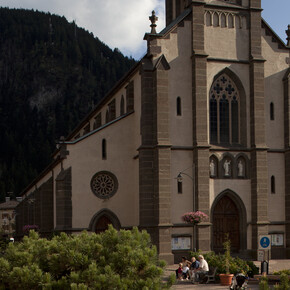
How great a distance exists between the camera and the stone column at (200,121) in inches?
1478

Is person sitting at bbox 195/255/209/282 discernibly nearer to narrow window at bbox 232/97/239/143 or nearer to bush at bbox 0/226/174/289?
narrow window at bbox 232/97/239/143

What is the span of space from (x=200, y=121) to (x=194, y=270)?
506 inches

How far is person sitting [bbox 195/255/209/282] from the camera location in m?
27.5

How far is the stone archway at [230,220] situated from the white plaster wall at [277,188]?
7.32 ft

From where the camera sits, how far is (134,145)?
133 feet

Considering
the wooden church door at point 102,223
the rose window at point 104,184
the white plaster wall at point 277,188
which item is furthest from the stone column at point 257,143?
the wooden church door at point 102,223

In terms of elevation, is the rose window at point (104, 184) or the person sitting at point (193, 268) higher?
the rose window at point (104, 184)

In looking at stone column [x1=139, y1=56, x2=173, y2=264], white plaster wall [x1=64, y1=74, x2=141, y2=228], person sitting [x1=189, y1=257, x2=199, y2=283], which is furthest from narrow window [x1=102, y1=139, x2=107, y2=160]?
person sitting [x1=189, y1=257, x2=199, y2=283]

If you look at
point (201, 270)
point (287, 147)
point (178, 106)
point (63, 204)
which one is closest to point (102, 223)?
point (63, 204)

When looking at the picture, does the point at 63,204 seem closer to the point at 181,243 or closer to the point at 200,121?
the point at 181,243

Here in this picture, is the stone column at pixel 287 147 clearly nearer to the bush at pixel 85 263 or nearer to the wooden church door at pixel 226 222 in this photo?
the wooden church door at pixel 226 222

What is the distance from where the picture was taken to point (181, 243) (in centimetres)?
3741

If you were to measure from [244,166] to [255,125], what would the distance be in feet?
9.65

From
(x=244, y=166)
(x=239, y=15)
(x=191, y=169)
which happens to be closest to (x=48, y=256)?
(x=191, y=169)
